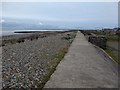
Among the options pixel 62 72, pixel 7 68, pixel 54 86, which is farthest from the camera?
pixel 7 68

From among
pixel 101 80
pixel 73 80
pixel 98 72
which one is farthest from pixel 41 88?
pixel 98 72

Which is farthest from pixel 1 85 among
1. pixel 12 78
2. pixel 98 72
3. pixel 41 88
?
pixel 98 72

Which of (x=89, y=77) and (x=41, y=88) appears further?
(x=89, y=77)

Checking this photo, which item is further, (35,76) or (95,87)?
(35,76)

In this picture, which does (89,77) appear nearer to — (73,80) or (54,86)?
(73,80)

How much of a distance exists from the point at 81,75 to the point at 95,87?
5.82 feet

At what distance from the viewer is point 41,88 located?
791cm

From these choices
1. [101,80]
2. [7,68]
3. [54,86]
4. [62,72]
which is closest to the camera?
[54,86]

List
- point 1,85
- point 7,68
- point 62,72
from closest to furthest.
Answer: point 1,85 → point 62,72 → point 7,68

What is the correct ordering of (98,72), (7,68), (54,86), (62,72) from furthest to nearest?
(7,68) → (98,72) → (62,72) → (54,86)

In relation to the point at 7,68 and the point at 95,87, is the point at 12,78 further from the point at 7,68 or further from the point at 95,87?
the point at 95,87

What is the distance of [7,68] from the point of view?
1191 cm

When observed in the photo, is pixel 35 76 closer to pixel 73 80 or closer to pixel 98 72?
pixel 73 80

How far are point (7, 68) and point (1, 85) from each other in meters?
3.36
